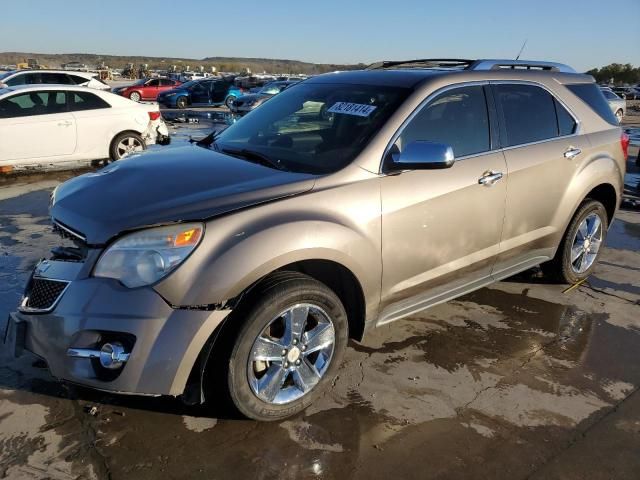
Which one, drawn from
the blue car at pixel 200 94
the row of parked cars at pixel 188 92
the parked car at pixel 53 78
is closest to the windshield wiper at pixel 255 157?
the parked car at pixel 53 78

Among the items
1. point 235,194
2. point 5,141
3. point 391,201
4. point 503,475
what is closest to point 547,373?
point 503,475

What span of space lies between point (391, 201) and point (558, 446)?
1536 millimetres

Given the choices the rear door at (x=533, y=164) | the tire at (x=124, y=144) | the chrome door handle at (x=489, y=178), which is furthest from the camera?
the tire at (x=124, y=144)

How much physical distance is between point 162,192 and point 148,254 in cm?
45

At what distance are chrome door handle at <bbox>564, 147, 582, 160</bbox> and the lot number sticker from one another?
179 cm

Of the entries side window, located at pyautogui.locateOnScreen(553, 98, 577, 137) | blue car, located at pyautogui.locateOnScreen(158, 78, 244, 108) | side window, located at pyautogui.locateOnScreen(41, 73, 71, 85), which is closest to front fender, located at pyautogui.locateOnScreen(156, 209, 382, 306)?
side window, located at pyautogui.locateOnScreen(553, 98, 577, 137)

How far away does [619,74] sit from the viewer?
92125 mm

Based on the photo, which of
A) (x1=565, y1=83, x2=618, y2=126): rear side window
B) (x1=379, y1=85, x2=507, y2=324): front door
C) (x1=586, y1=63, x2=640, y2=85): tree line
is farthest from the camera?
(x1=586, y1=63, x2=640, y2=85): tree line

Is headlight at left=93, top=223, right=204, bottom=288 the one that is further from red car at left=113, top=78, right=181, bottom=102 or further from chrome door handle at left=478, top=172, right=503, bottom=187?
red car at left=113, top=78, right=181, bottom=102

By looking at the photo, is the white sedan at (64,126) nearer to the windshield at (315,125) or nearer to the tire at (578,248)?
the windshield at (315,125)

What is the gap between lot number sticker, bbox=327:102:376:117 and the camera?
344 cm

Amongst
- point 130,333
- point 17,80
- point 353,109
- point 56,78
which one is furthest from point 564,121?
point 17,80

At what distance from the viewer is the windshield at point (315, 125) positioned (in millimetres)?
3254

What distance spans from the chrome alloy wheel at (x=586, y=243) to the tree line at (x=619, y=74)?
97014 millimetres
